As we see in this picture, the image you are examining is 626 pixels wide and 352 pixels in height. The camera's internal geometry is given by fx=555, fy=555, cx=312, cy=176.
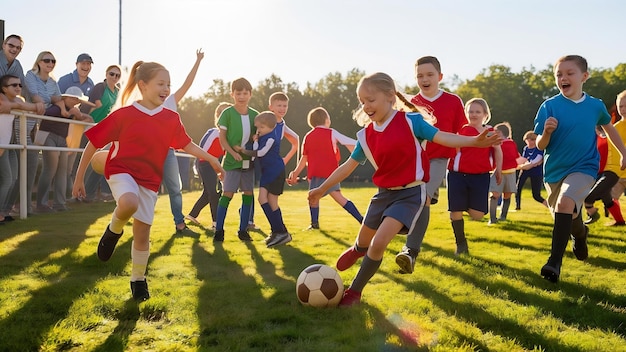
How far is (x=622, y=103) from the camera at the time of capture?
8398 millimetres

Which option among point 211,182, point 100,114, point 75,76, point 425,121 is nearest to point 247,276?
point 425,121

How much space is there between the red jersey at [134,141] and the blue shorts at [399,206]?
1831mm

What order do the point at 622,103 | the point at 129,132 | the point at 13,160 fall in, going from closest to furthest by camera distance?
the point at 129,132, the point at 622,103, the point at 13,160

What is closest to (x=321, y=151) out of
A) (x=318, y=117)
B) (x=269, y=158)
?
(x=318, y=117)

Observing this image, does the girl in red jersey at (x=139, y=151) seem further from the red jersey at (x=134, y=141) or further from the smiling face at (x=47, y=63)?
the smiling face at (x=47, y=63)

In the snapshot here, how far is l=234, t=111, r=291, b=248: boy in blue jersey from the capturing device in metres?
7.60

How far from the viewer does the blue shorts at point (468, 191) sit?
7047mm

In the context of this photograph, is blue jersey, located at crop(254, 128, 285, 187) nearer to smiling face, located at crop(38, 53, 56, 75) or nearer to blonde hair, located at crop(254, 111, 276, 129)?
blonde hair, located at crop(254, 111, 276, 129)

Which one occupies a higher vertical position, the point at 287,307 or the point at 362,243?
the point at 362,243

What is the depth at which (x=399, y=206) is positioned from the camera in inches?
170

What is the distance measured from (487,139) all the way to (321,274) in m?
1.60

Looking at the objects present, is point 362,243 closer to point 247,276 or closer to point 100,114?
point 247,276

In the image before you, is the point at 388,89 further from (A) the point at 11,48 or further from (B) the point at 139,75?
(A) the point at 11,48

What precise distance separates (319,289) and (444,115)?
273 cm
